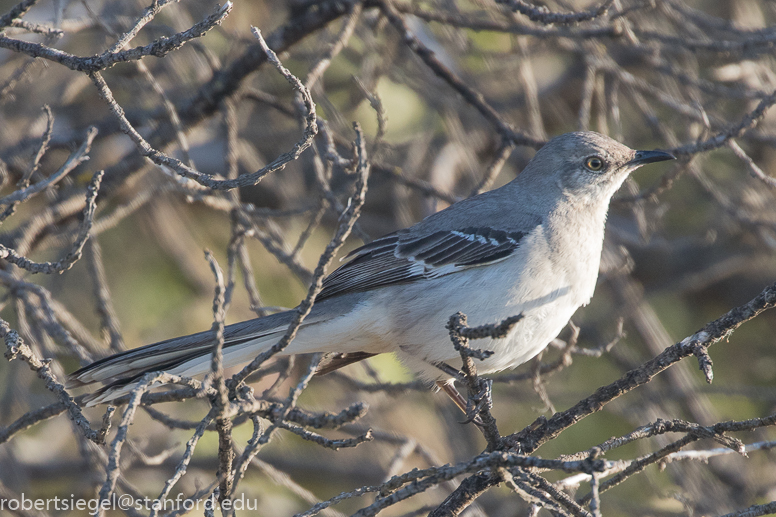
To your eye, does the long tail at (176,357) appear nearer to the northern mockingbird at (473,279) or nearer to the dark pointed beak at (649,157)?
the northern mockingbird at (473,279)

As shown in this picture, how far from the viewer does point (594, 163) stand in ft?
14.1

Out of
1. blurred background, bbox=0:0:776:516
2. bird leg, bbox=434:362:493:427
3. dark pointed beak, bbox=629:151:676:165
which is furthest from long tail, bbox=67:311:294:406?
dark pointed beak, bbox=629:151:676:165

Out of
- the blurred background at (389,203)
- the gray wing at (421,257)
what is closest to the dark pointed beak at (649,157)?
the blurred background at (389,203)

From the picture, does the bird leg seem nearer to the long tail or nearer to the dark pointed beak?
the long tail

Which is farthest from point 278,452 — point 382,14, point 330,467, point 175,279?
point 382,14

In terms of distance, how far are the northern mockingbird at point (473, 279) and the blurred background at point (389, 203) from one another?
0.25 meters

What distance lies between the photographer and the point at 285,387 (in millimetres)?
5637

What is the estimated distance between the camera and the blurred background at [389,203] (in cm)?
449

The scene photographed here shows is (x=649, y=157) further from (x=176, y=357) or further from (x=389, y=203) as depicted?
(x=176, y=357)

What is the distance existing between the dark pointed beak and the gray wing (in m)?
0.92

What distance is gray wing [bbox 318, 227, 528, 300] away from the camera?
3.98 meters

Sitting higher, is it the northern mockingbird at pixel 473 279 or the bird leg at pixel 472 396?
the northern mockingbird at pixel 473 279

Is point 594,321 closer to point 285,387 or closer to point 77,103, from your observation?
point 285,387

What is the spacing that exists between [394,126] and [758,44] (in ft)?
9.89
